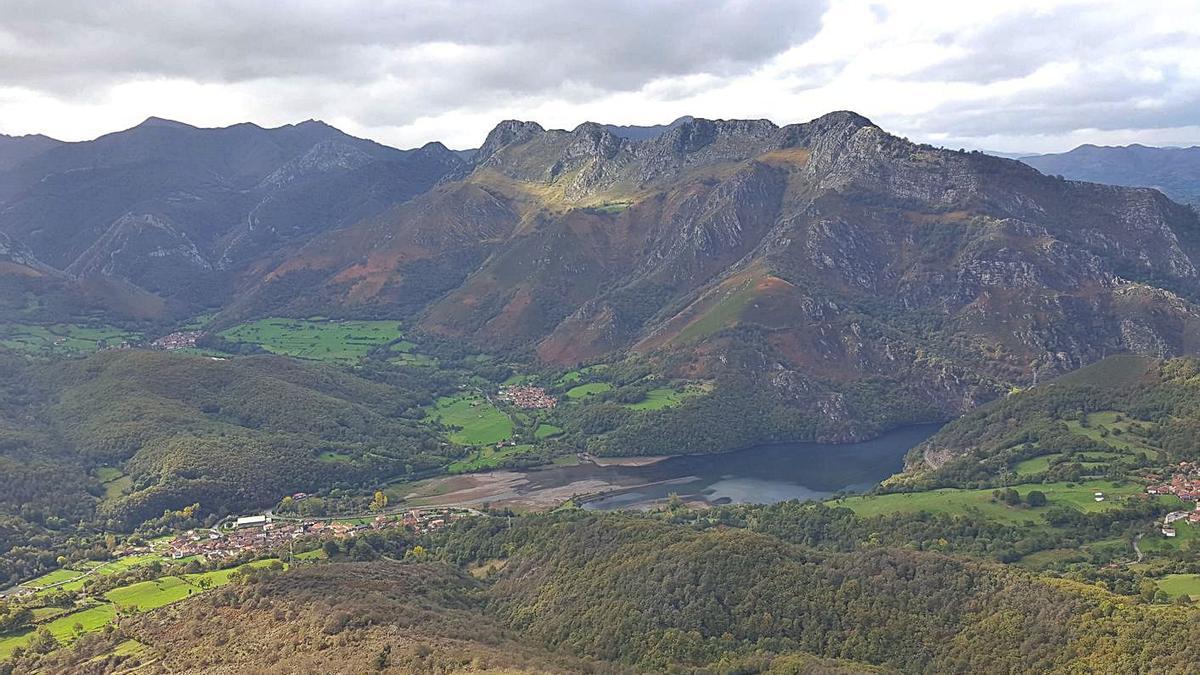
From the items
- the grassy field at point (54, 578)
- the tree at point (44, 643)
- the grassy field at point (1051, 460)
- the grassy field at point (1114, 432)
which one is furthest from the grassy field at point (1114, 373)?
the grassy field at point (54, 578)

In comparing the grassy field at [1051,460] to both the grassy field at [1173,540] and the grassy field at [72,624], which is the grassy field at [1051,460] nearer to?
the grassy field at [1173,540]

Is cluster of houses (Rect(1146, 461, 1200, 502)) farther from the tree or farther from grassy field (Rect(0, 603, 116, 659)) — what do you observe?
the tree

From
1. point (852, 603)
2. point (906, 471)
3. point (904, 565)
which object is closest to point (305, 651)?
point (852, 603)

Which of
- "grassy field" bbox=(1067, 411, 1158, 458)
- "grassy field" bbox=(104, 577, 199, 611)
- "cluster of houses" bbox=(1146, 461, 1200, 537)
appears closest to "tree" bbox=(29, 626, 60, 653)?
"grassy field" bbox=(104, 577, 199, 611)

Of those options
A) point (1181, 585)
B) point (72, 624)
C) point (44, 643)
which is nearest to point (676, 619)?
point (1181, 585)

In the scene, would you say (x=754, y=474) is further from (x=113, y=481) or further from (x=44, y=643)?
(x=44, y=643)

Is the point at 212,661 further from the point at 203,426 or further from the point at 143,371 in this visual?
the point at 143,371
